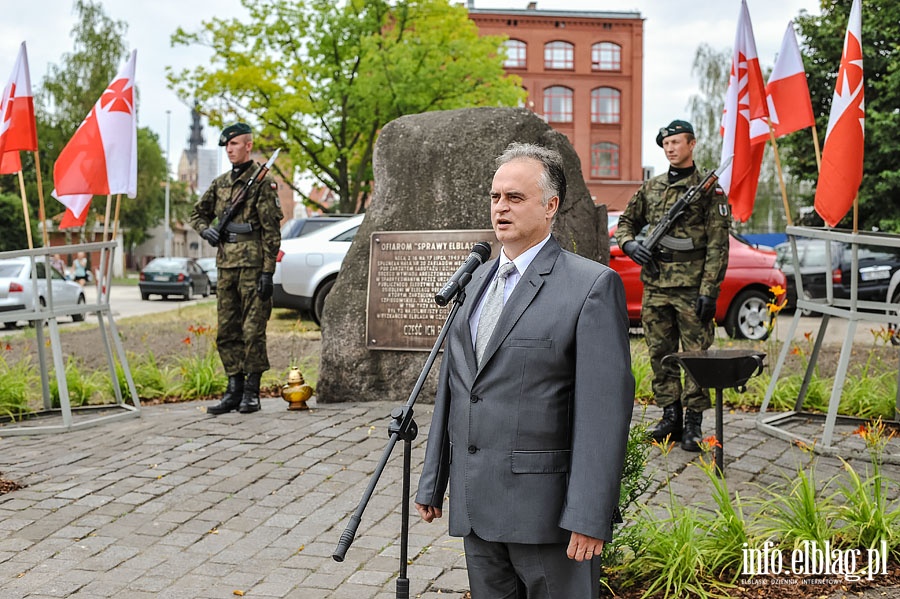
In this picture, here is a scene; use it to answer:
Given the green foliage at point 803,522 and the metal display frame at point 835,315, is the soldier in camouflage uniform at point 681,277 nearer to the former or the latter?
the metal display frame at point 835,315

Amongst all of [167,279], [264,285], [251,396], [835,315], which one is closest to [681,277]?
[835,315]

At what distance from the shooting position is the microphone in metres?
2.56

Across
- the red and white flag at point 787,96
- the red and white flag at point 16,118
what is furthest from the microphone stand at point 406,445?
the red and white flag at point 16,118

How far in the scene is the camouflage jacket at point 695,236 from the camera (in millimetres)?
6152

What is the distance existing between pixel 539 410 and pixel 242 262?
5.28m

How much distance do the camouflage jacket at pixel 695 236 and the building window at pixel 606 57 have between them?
53.2 meters

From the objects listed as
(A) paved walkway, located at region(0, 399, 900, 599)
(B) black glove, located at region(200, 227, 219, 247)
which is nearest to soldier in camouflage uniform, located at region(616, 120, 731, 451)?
(A) paved walkway, located at region(0, 399, 900, 599)

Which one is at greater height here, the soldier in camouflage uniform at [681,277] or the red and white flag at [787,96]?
the red and white flag at [787,96]

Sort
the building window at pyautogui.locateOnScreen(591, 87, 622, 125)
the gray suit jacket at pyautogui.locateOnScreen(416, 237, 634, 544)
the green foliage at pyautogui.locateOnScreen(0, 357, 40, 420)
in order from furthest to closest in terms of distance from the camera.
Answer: the building window at pyautogui.locateOnScreen(591, 87, 622, 125) < the green foliage at pyautogui.locateOnScreen(0, 357, 40, 420) < the gray suit jacket at pyautogui.locateOnScreen(416, 237, 634, 544)

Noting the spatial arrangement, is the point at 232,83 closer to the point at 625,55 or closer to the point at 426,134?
the point at 426,134

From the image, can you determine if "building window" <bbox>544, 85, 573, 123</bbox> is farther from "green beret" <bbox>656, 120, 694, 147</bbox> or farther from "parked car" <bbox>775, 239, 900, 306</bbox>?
"green beret" <bbox>656, 120, 694, 147</bbox>

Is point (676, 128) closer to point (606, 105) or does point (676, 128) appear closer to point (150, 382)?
point (150, 382)

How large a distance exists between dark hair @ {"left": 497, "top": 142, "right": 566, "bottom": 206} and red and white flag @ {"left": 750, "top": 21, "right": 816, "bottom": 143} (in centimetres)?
450

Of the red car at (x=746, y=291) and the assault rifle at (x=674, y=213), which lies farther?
the red car at (x=746, y=291)
